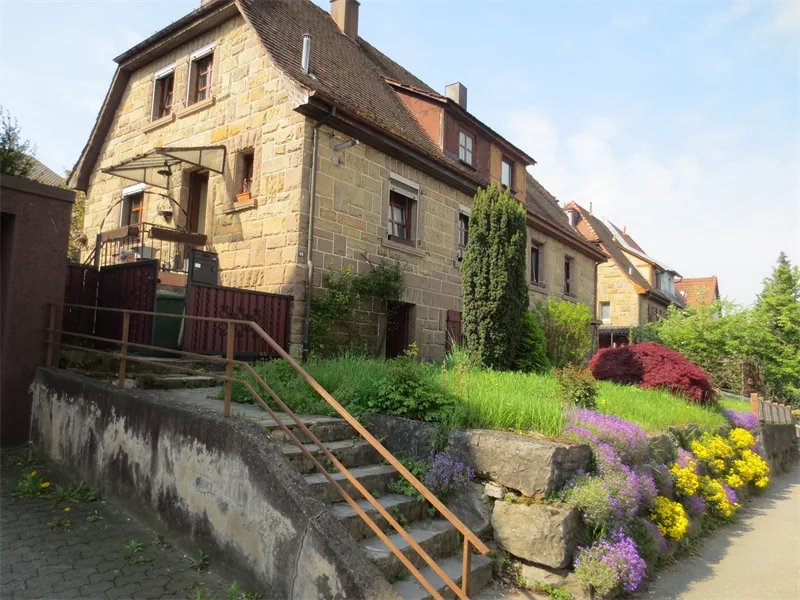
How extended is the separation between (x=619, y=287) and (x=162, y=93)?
24417mm

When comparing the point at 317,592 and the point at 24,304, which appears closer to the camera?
the point at 317,592

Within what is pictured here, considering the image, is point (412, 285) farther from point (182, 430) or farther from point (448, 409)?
point (182, 430)

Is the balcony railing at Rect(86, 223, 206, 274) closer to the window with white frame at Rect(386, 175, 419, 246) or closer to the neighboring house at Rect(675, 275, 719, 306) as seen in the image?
the window with white frame at Rect(386, 175, 419, 246)

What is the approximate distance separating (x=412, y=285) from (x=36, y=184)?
22.7 feet

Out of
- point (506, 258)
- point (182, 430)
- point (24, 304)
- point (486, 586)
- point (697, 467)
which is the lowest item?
point (486, 586)

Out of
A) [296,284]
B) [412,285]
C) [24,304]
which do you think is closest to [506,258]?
[412,285]

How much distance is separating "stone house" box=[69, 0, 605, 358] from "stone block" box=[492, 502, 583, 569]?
5.39m

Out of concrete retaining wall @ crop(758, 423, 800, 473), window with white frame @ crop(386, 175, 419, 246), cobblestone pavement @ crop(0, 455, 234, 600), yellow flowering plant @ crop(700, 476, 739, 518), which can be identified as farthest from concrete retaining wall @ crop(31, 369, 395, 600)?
concrete retaining wall @ crop(758, 423, 800, 473)

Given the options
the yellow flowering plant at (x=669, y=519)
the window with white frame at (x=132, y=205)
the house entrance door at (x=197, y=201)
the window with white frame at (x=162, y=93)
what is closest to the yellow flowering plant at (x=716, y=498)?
the yellow flowering plant at (x=669, y=519)

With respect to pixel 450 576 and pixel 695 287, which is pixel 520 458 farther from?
pixel 695 287

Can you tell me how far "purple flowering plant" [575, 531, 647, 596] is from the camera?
13.7 feet

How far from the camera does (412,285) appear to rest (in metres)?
11.6

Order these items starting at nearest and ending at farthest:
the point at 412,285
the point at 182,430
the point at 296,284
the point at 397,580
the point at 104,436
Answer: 1. the point at 397,580
2. the point at 182,430
3. the point at 104,436
4. the point at 296,284
5. the point at 412,285

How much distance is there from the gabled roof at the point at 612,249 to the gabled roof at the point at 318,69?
1672 cm
